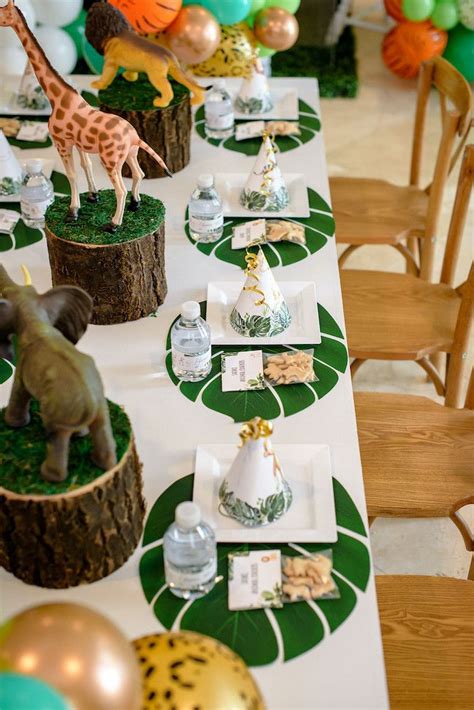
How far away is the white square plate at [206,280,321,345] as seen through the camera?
175cm

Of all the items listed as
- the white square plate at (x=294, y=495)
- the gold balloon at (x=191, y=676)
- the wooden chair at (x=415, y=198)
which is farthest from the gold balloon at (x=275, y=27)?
the gold balloon at (x=191, y=676)

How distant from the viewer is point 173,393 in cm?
164

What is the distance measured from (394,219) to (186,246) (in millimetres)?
886

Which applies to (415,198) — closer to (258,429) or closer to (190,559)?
(258,429)

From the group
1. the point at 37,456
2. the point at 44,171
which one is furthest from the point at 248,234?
the point at 37,456

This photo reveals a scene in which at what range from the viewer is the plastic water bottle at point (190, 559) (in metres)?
1.25

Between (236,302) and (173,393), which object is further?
(236,302)

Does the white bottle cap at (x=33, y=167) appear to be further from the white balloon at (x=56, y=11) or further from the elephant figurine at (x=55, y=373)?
the white balloon at (x=56, y=11)

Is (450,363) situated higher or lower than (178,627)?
lower

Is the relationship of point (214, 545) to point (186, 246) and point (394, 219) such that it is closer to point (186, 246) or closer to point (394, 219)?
point (186, 246)

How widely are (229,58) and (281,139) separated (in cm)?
61

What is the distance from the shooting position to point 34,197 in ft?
6.89

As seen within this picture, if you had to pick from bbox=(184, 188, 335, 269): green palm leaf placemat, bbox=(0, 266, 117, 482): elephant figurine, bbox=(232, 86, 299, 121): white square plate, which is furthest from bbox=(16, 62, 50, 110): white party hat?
bbox=(0, 266, 117, 482): elephant figurine

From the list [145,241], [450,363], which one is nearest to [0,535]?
[145,241]
